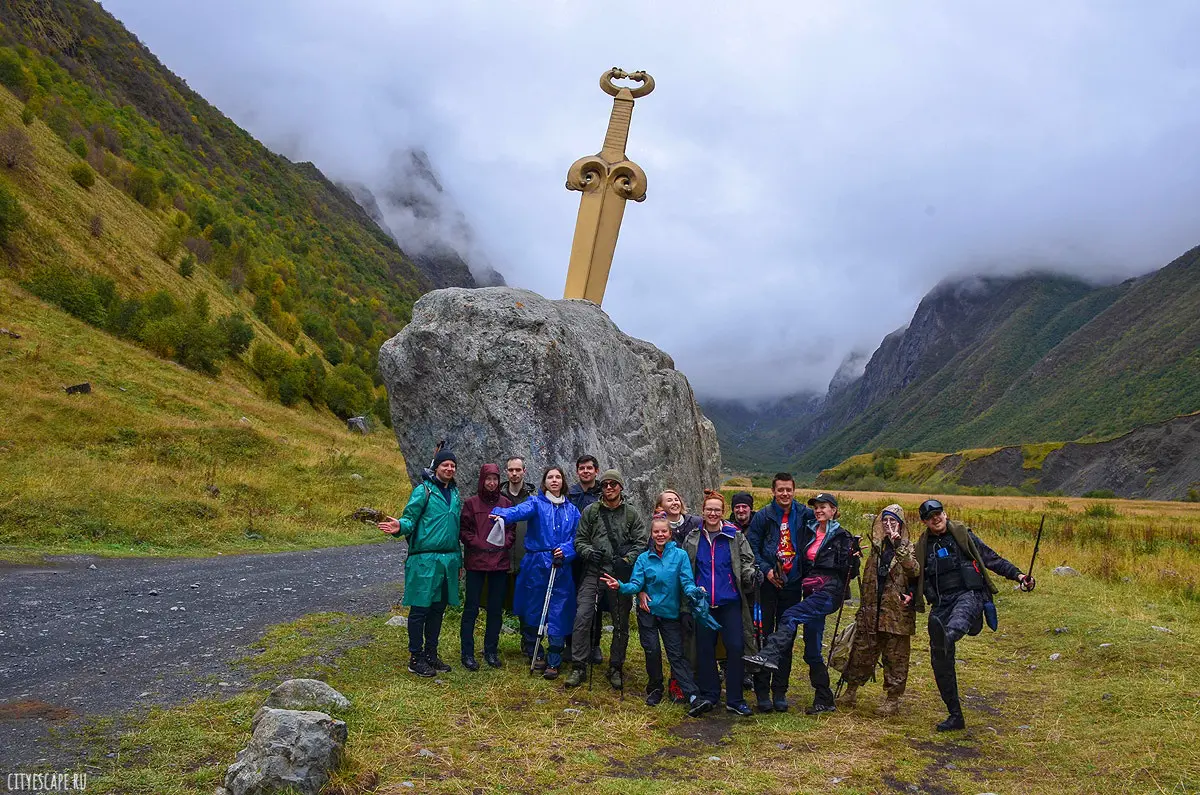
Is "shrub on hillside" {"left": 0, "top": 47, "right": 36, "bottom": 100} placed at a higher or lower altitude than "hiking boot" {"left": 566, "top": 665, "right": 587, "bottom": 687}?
higher

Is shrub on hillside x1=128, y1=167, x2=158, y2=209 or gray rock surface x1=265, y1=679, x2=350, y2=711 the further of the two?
shrub on hillside x1=128, y1=167, x2=158, y2=209

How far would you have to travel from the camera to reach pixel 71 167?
112 feet

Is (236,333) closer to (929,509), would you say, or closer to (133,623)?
(133,623)

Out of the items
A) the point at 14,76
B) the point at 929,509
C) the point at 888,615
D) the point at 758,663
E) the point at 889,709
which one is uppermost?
the point at 14,76

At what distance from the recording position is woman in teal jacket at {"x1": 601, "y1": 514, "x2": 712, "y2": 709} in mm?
7062

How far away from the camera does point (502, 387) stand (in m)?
9.33

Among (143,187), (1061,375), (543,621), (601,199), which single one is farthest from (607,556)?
(1061,375)

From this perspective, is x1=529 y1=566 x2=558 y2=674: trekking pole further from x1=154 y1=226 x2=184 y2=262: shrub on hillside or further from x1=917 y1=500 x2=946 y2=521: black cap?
x1=154 y1=226 x2=184 y2=262: shrub on hillside

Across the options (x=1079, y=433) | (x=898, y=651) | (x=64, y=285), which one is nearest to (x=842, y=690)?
(x=898, y=651)

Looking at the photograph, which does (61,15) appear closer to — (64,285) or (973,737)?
(64,285)

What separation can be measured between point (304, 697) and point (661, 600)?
10.4ft

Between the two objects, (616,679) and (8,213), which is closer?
(616,679)

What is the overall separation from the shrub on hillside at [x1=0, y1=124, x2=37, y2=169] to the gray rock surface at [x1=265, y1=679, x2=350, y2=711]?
108 feet

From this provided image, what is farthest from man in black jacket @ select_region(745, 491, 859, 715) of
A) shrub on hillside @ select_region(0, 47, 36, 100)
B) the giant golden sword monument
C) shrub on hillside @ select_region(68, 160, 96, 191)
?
shrub on hillside @ select_region(0, 47, 36, 100)
